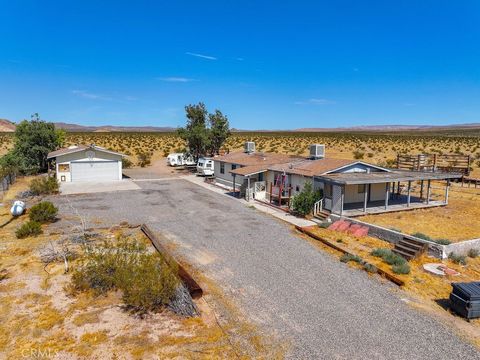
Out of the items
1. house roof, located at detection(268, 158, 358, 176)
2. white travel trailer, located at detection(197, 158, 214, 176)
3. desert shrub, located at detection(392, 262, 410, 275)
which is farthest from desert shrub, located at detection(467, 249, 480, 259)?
white travel trailer, located at detection(197, 158, 214, 176)

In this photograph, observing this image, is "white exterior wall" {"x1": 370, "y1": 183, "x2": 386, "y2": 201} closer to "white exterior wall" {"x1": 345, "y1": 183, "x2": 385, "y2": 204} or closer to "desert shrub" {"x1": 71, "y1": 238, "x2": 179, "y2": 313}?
"white exterior wall" {"x1": 345, "y1": 183, "x2": 385, "y2": 204}

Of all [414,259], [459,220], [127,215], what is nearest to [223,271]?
[414,259]

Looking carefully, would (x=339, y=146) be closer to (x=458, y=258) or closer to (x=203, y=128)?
(x=203, y=128)

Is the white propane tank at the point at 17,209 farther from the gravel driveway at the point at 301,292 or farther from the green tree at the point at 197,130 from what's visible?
the green tree at the point at 197,130

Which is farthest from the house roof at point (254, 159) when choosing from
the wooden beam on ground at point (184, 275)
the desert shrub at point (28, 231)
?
the desert shrub at point (28, 231)

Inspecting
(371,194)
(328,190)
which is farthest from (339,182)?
(371,194)
